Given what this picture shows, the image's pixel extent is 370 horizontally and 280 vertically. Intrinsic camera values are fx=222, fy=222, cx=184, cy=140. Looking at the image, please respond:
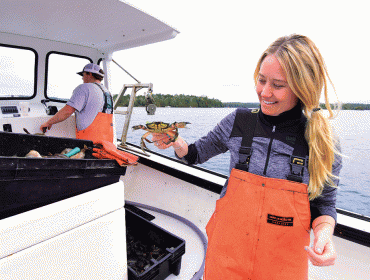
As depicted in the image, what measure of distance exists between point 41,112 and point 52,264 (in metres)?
3.16

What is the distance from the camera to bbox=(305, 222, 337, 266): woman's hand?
967mm

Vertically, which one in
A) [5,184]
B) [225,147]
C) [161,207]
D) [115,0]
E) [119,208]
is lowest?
[161,207]

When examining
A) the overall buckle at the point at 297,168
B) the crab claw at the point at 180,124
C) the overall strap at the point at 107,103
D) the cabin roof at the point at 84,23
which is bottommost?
the overall buckle at the point at 297,168

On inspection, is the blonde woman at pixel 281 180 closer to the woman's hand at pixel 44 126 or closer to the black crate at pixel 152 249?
the black crate at pixel 152 249

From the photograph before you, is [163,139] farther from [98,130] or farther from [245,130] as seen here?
[98,130]

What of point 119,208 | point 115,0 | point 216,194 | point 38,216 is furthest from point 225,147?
point 115,0

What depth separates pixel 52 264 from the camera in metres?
1.03

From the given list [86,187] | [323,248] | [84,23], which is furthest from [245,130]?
[84,23]

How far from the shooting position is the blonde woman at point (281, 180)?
1123mm

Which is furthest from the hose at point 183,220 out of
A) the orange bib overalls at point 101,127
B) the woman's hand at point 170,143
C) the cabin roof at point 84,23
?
the cabin roof at point 84,23

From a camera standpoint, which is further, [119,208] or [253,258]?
[119,208]

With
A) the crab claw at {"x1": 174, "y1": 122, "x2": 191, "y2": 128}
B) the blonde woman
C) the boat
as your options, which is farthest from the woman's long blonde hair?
the boat

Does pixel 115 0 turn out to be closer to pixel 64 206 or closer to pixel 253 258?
pixel 64 206

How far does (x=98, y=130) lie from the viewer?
10.9 feet
